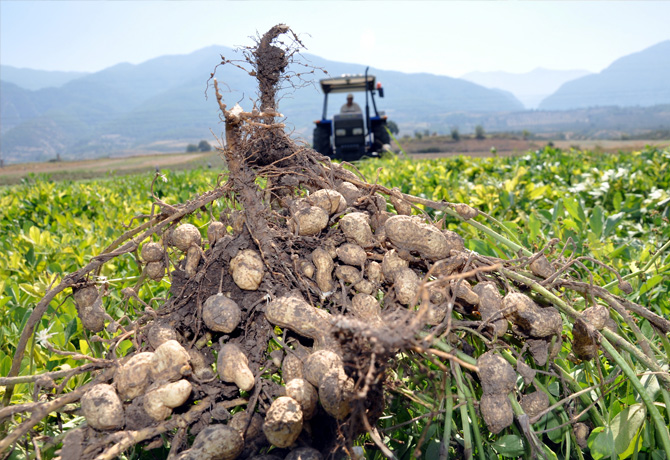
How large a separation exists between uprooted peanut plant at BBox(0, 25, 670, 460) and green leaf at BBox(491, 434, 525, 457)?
14 mm

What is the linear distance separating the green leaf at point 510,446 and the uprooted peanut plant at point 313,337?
0.01m

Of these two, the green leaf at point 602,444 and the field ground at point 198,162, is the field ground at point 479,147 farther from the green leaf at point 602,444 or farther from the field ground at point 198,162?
the green leaf at point 602,444

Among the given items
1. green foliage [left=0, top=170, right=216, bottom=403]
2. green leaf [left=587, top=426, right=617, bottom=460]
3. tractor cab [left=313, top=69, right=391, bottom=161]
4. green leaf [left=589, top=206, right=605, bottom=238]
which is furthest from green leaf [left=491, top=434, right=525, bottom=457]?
tractor cab [left=313, top=69, right=391, bottom=161]

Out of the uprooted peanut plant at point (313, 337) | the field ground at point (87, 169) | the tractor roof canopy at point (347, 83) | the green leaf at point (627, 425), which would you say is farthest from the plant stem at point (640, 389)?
Answer: the field ground at point (87, 169)

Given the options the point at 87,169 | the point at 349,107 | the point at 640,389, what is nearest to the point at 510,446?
the point at 640,389

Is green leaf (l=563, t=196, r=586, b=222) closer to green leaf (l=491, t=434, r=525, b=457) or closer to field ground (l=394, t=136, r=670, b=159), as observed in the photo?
green leaf (l=491, t=434, r=525, b=457)

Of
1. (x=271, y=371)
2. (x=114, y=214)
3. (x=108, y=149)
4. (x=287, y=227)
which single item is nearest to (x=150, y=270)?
(x=287, y=227)

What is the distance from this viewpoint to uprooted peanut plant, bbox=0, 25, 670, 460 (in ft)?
3.30

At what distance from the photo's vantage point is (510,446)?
125 cm

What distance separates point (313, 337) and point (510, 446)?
2.13 ft

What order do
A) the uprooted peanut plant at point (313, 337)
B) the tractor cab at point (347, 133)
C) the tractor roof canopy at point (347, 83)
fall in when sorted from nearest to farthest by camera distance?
the uprooted peanut plant at point (313, 337), the tractor cab at point (347, 133), the tractor roof canopy at point (347, 83)

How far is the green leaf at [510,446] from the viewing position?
124cm

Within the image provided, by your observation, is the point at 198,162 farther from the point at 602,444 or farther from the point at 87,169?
the point at 602,444

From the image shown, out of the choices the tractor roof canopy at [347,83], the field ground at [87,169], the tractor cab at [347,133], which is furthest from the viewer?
the field ground at [87,169]
